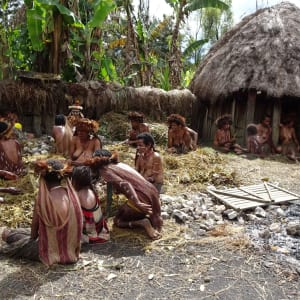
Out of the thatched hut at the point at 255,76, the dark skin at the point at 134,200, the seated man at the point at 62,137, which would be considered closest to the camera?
the dark skin at the point at 134,200

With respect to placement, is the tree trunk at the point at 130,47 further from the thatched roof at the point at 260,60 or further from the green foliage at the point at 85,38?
the thatched roof at the point at 260,60

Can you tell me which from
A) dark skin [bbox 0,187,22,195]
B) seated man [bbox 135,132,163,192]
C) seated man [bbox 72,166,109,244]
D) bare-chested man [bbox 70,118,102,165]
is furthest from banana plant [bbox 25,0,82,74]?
seated man [bbox 72,166,109,244]

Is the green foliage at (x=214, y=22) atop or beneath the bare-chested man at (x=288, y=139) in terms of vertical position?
atop

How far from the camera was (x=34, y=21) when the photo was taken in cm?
994

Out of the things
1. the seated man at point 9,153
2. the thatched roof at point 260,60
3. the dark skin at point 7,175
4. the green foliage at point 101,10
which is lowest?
the dark skin at point 7,175

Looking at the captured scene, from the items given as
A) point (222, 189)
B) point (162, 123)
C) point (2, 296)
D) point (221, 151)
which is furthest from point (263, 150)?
point (2, 296)

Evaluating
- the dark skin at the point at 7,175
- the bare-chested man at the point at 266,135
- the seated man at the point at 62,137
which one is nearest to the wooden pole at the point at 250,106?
the bare-chested man at the point at 266,135

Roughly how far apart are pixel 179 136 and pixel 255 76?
352 centimetres

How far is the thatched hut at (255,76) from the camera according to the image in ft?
35.3

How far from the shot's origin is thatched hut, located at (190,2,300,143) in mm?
10773

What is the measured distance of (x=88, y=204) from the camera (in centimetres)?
390

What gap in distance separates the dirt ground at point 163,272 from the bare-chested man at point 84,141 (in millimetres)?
2004

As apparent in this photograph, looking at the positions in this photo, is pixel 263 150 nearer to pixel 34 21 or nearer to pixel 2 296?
pixel 34 21

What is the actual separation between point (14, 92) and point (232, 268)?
8.82 m
